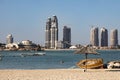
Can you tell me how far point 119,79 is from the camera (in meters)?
31.8

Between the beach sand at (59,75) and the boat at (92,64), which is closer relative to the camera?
the beach sand at (59,75)

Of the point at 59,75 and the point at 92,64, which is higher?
the point at 92,64

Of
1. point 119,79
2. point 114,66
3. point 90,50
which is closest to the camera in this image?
point 119,79

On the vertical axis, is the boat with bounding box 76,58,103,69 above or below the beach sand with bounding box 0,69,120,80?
above

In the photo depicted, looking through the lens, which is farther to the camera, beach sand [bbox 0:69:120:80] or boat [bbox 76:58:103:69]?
boat [bbox 76:58:103:69]

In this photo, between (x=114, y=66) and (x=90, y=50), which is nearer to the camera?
(x=90, y=50)

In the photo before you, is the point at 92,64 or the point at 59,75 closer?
the point at 59,75

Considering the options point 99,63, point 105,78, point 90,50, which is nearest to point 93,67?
point 99,63

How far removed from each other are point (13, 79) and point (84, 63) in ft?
65.5

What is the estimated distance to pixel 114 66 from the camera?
48.9 m

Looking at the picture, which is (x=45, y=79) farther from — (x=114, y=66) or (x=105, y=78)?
(x=114, y=66)

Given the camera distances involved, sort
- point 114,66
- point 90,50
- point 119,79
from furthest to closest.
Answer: point 114,66 < point 90,50 < point 119,79

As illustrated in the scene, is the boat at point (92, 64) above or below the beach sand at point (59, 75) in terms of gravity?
above

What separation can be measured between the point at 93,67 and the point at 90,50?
287 inches
